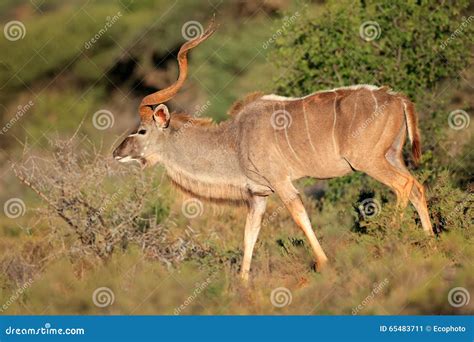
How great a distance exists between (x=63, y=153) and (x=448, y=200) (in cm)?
294

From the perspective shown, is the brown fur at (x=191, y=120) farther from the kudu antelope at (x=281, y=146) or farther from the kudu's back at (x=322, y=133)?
the kudu's back at (x=322, y=133)

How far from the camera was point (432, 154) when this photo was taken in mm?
10109

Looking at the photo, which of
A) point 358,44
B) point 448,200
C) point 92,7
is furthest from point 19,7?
point 448,200

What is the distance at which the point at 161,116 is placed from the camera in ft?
25.7

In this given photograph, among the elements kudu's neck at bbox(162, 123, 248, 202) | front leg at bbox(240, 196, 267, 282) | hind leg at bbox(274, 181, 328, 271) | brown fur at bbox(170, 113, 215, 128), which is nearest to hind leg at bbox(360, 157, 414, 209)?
hind leg at bbox(274, 181, 328, 271)

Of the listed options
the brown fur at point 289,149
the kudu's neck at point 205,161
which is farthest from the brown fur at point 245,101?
the kudu's neck at point 205,161

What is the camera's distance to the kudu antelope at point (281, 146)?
7.42m

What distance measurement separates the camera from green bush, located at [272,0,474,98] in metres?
9.93

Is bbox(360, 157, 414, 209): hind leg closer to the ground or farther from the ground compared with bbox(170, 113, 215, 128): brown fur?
closer to the ground

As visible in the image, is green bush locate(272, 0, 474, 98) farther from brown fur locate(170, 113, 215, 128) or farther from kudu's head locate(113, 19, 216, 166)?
kudu's head locate(113, 19, 216, 166)

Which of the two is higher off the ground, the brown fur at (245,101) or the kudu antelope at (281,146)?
the brown fur at (245,101)

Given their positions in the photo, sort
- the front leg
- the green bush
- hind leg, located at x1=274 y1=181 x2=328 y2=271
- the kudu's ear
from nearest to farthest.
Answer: hind leg, located at x1=274 y1=181 x2=328 y2=271, the front leg, the kudu's ear, the green bush

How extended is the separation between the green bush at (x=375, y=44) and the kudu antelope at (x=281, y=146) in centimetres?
227

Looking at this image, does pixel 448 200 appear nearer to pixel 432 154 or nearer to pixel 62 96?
pixel 432 154
